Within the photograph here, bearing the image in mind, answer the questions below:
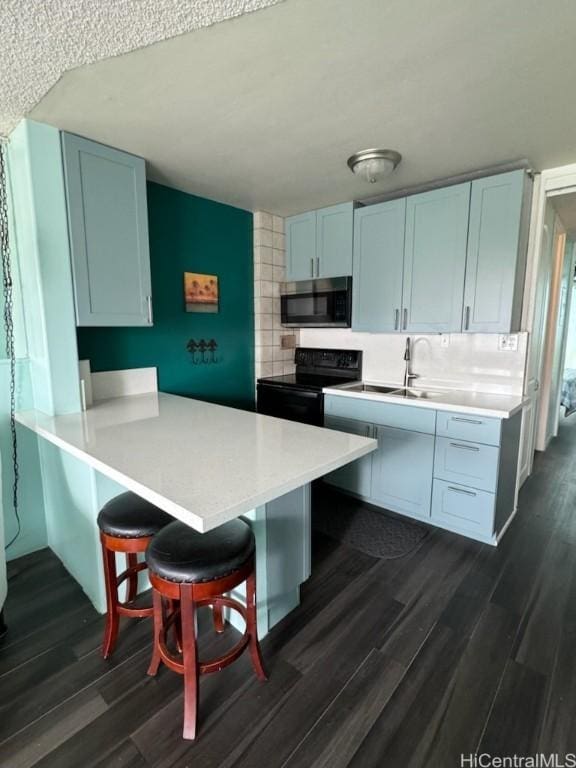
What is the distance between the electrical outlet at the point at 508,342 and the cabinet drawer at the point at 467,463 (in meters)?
0.79

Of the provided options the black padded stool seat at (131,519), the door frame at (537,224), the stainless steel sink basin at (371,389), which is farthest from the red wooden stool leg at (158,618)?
the door frame at (537,224)

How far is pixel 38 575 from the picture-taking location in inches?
79.2

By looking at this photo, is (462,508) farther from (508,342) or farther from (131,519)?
(131,519)

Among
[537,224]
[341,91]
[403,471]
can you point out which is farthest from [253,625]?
[537,224]

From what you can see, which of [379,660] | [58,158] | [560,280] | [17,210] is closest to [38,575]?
[379,660]

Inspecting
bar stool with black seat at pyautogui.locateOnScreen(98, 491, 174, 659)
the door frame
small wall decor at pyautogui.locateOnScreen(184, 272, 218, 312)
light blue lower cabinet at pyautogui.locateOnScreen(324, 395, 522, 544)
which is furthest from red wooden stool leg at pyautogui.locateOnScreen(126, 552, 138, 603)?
the door frame

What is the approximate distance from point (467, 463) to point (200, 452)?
5.45 ft

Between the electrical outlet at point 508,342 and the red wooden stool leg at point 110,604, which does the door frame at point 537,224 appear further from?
the red wooden stool leg at point 110,604

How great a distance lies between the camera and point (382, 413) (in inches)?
101

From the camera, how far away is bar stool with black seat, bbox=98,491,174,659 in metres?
1.42

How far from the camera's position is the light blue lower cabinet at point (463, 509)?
221 centimetres

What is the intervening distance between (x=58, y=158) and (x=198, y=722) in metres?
2.42

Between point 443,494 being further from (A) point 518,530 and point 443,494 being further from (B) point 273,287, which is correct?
(B) point 273,287

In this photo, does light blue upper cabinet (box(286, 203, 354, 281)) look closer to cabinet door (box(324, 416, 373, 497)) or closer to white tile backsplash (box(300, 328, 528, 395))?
white tile backsplash (box(300, 328, 528, 395))
